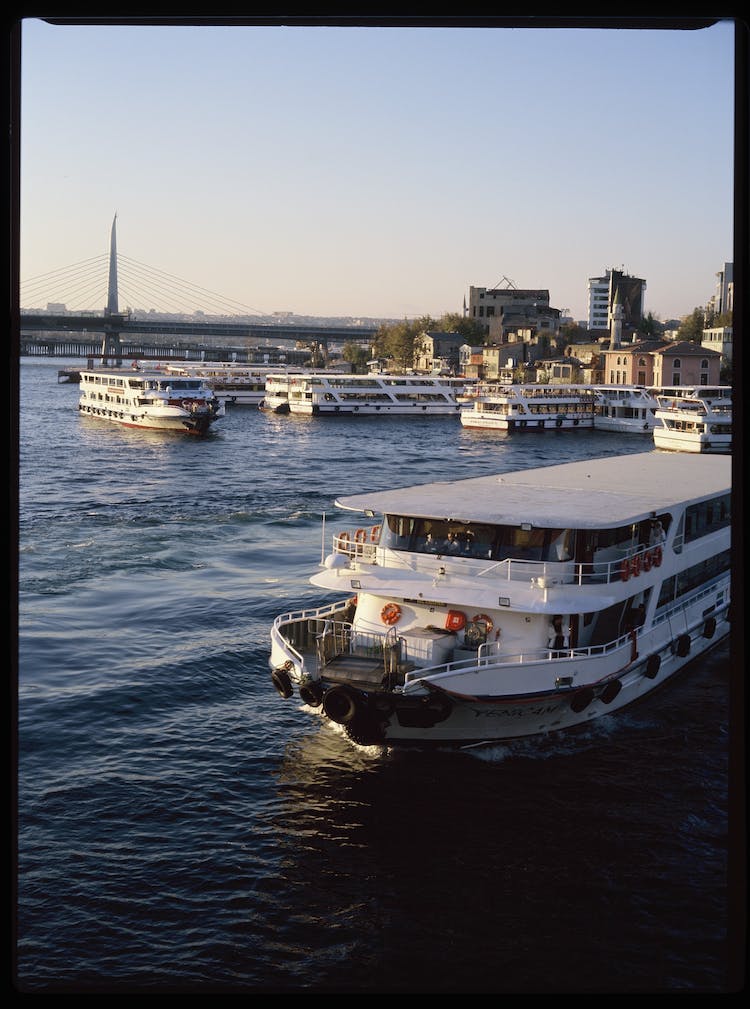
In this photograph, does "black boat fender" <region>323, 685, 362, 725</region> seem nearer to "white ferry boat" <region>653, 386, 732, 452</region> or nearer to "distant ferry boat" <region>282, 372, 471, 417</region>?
"white ferry boat" <region>653, 386, 732, 452</region>

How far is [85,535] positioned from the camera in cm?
2162

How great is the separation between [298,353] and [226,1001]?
11408 centimetres

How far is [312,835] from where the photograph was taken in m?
8.52

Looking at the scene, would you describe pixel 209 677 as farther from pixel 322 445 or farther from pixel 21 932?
pixel 322 445

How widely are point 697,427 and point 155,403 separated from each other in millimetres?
22742

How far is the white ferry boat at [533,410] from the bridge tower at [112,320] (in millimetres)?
41690

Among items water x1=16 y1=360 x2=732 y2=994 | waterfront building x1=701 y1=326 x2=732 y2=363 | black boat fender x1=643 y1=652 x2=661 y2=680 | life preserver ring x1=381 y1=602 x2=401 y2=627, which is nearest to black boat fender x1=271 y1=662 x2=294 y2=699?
water x1=16 y1=360 x2=732 y2=994

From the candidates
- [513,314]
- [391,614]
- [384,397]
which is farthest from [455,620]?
[513,314]

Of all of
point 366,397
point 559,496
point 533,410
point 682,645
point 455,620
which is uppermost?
point 366,397

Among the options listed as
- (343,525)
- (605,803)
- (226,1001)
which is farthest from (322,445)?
(226,1001)

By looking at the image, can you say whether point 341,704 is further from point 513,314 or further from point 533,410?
point 513,314

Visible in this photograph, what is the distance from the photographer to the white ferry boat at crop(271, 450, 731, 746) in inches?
376

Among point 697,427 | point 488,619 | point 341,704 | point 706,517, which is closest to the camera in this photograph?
point 341,704

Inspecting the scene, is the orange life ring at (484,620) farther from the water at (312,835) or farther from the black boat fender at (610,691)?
the black boat fender at (610,691)
